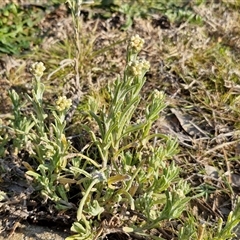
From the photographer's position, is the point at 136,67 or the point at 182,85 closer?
the point at 136,67

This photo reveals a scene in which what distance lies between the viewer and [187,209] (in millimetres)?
2154

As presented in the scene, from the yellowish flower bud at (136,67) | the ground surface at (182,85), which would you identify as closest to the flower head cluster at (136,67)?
the yellowish flower bud at (136,67)

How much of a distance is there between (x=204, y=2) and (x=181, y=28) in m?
0.28

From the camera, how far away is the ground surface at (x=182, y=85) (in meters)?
2.17

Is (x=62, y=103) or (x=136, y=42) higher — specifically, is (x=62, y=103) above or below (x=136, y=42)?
below

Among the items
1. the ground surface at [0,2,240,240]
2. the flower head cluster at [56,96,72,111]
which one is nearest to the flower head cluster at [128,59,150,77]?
the flower head cluster at [56,96,72,111]

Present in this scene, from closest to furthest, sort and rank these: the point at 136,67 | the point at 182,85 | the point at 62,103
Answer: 1. the point at 136,67
2. the point at 62,103
3. the point at 182,85

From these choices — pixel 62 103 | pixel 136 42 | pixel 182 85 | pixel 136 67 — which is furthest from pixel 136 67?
pixel 182 85

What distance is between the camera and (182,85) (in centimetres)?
270

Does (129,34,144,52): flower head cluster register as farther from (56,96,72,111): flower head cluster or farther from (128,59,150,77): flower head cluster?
(56,96,72,111): flower head cluster

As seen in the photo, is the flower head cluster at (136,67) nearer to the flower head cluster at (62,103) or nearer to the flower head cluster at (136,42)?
the flower head cluster at (136,42)

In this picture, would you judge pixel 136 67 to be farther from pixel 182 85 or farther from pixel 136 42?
pixel 182 85

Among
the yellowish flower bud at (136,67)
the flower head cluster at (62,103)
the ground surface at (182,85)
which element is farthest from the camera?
the ground surface at (182,85)

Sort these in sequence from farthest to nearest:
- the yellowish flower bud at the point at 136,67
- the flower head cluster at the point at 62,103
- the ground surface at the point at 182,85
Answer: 1. the ground surface at the point at 182,85
2. the flower head cluster at the point at 62,103
3. the yellowish flower bud at the point at 136,67
